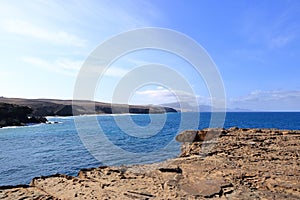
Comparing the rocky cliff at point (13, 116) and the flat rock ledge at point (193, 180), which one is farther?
the rocky cliff at point (13, 116)

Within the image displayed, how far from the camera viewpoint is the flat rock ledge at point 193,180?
354 inches

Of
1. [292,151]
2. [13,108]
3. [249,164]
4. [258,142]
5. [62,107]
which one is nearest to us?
[249,164]

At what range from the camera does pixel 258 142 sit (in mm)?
18594

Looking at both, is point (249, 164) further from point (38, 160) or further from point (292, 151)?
point (38, 160)

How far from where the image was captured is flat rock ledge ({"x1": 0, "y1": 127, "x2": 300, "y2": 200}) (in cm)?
899

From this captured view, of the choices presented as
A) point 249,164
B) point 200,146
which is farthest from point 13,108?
point 249,164

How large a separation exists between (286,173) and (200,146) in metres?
8.26

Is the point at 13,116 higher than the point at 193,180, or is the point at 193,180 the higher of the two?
the point at 13,116

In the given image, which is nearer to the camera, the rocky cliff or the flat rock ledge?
the flat rock ledge

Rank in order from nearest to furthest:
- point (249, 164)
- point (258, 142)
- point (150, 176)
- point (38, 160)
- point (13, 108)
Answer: point (150, 176) → point (249, 164) → point (258, 142) → point (38, 160) → point (13, 108)

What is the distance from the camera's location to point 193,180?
10500 millimetres

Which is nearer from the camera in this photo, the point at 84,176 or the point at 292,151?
the point at 84,176

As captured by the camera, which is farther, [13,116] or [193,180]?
[13,116]

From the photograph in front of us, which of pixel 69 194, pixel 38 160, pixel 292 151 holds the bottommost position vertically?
pixel 38 160
